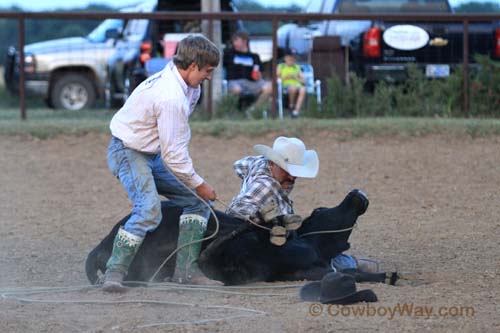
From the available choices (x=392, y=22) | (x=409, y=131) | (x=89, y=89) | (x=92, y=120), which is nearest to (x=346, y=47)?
(x=392, y=22)

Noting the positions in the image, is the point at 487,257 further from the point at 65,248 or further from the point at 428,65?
the point at 428,65

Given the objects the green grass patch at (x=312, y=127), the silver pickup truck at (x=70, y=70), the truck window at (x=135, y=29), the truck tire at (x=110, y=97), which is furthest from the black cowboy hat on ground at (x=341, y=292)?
the silver pickup truck at (x=70, y=70)

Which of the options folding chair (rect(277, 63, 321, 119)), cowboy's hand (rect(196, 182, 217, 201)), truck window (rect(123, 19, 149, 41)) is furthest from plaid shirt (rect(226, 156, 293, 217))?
truck window (rect(123, 19, 149, 41))

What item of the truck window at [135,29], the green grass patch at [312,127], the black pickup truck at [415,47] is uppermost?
the truck window at [135,29]

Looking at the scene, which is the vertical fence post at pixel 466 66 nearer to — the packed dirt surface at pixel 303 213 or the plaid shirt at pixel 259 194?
the packed dirt surface at pixel 303 213

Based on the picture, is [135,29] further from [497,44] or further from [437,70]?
[497,44]

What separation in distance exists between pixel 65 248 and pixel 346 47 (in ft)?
22.8

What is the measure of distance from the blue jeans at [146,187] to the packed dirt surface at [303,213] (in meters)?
0.41

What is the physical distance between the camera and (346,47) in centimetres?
1348

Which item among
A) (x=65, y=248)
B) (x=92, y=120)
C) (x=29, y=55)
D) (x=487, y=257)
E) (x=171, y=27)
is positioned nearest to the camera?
(x=487, y=257)

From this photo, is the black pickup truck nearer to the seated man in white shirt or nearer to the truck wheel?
the truck wheel

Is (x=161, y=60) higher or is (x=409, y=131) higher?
(x=161, y=60)

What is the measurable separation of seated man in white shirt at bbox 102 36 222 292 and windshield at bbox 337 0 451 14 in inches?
352

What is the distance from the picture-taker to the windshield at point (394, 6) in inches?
570
